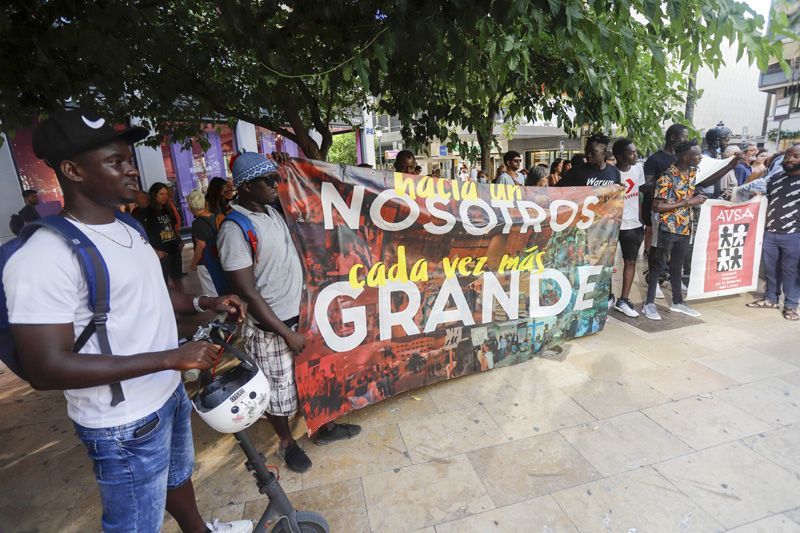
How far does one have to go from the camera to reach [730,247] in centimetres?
514

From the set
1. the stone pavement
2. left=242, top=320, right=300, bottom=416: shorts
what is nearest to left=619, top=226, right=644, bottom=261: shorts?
the stone pavement

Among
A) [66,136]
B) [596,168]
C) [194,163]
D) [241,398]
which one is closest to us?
[66,136]

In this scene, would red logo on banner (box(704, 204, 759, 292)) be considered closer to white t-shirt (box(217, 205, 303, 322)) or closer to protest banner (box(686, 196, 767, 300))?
protest banner (box(686, 196, 767, 300))

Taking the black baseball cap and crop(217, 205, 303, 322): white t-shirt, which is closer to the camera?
the black baseball cap

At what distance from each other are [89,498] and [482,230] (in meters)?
3.13

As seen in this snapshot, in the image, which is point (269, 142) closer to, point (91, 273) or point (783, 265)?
point (783, 265)

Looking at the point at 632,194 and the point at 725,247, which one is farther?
the point at 725,247

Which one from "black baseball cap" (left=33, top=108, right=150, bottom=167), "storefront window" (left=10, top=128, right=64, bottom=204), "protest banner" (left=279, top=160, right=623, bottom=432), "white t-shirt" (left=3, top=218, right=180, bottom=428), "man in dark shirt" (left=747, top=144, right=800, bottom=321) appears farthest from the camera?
"storefront window" (left=10, top=128, right=64, bottom=204)

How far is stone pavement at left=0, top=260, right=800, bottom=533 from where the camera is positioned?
223 cm

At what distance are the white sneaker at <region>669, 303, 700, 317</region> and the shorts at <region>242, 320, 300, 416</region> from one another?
459 centimetres

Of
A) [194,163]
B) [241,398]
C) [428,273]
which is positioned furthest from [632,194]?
[194,163]

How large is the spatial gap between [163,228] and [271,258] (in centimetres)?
396

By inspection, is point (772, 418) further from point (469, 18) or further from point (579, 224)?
point (469, 18)

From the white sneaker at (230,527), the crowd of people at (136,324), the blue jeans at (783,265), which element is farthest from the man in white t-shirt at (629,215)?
the white sneaker at (230,527)
